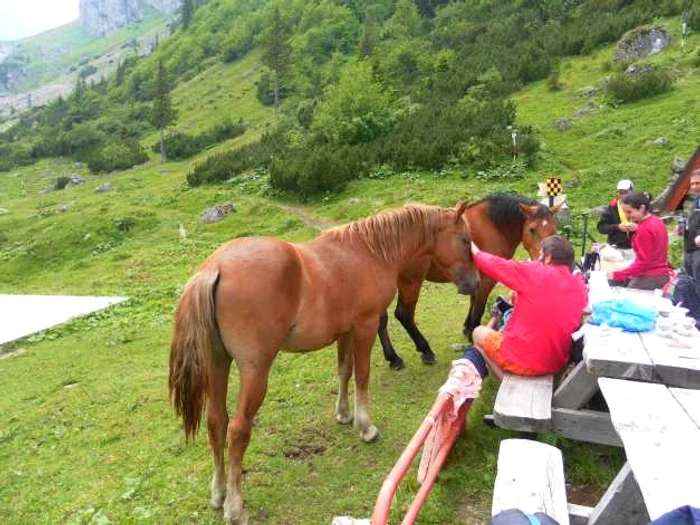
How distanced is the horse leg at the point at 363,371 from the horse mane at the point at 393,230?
68 centimetres

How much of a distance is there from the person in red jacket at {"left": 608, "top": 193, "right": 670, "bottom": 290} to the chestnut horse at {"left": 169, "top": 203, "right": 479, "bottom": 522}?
126 inches

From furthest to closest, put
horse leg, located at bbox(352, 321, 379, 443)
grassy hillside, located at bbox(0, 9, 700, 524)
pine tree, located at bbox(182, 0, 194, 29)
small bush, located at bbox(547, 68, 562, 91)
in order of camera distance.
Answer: pine tree, located at bbox(182, 0, 194, 29)
small bush, located at bbox(547, 68, 562, 91)
horse leg, located at bbox(352, 321, 379, 443)
grassy hillside, located at bbox(0, 9, 700, 524)

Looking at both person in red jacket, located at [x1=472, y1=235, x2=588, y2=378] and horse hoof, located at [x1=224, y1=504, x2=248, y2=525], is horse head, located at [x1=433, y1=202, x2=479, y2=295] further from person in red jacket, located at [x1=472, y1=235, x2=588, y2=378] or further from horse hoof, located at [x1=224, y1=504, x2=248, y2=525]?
horse hoof, located at [x1=224, y1=504, x2=248, y2=525]

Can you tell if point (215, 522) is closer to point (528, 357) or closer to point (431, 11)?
point (528, 357)

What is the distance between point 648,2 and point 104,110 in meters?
68.2

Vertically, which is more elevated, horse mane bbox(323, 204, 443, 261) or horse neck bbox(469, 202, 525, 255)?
horse mane bbox(323, 204, 443, 261)

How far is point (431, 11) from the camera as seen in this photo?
65438 mm

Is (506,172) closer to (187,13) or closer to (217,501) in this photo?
(217,501)

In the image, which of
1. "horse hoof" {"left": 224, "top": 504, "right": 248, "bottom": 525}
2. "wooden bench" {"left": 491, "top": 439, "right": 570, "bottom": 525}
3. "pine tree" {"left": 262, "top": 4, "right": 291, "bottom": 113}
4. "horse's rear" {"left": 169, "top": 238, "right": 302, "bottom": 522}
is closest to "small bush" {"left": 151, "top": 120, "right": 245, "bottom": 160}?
"pine tree" {"left": 262, "top": 4, "right": 291, "bottom": 113}

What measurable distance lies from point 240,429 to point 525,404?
198cm

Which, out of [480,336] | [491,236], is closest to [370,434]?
[480,336]

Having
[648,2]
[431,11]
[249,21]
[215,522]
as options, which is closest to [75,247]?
[215,522]

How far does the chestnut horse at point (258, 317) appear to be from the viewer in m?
3.66

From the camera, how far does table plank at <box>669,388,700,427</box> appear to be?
264 cm
